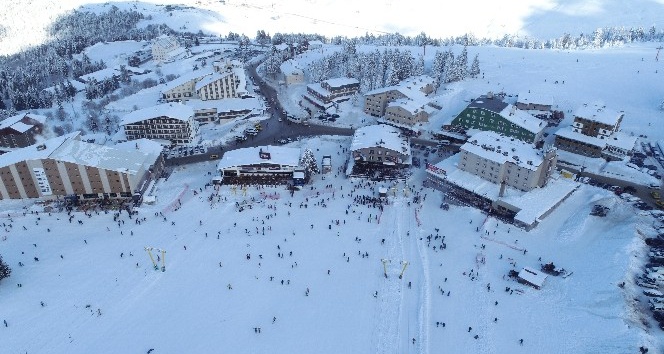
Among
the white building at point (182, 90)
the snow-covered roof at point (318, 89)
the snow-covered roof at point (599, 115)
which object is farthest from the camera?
the white building at point (182, 90)

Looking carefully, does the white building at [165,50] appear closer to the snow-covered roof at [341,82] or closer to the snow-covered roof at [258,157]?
the snow-covered roof at [341,82]

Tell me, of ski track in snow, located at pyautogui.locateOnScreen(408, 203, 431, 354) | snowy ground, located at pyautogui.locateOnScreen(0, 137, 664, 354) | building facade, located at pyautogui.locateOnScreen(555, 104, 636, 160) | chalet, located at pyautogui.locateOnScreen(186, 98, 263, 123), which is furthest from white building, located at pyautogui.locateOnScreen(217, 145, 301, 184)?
building facade, located at pyautogui.locateOnScreen(555, 104, 636, 160)

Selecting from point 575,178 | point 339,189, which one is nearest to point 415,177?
point 339,189

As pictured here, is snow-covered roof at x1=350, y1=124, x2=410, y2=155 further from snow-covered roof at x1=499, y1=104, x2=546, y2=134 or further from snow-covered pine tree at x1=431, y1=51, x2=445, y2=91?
snow-covered pine tree at x1=431, y1=51, x2=445, y2=91

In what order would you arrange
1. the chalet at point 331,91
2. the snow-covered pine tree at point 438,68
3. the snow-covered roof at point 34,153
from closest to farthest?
the snow-covered roof at point 34,153, the chalet at point 331,91, the snow-covered pine tree at point 438,68

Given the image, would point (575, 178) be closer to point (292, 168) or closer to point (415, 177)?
point (415, 177)

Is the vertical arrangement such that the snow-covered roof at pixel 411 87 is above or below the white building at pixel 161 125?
above

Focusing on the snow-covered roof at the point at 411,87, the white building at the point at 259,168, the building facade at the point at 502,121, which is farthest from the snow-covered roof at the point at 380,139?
the snow-covered roof at the point at 411,87
